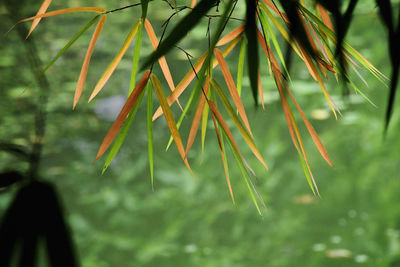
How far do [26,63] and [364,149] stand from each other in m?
1.56

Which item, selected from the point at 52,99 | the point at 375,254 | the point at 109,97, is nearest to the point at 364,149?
the point at 375,254

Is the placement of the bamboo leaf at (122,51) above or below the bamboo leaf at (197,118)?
above

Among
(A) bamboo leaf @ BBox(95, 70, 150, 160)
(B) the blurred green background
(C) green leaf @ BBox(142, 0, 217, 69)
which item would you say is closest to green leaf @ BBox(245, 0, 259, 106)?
(C) green leaf @ BBox(142, 0, 217, 69)

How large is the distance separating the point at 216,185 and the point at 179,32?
1357 mm

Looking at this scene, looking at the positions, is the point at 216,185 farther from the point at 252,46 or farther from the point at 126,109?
the point at 252,46

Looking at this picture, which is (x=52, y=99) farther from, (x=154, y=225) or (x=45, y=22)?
(x=154, y=225)

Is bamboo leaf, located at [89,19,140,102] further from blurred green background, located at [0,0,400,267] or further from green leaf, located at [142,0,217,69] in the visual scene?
blurred green background, located at [0,0,400,267]

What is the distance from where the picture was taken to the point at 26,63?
2199 mm

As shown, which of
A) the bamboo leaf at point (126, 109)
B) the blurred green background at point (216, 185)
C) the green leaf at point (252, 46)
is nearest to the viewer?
the green leaf at point (252, 46)

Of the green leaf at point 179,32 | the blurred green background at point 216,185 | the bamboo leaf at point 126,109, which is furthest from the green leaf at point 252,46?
the blurred green background at point 216,185

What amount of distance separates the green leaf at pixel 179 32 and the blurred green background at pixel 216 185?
44.1 inches

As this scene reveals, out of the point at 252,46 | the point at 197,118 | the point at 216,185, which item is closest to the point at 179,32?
the point at 252,46

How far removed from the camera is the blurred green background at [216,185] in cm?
158

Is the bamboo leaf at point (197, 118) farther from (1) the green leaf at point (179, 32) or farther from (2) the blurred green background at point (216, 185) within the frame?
(2) the blurred green background at point (216, 185)
